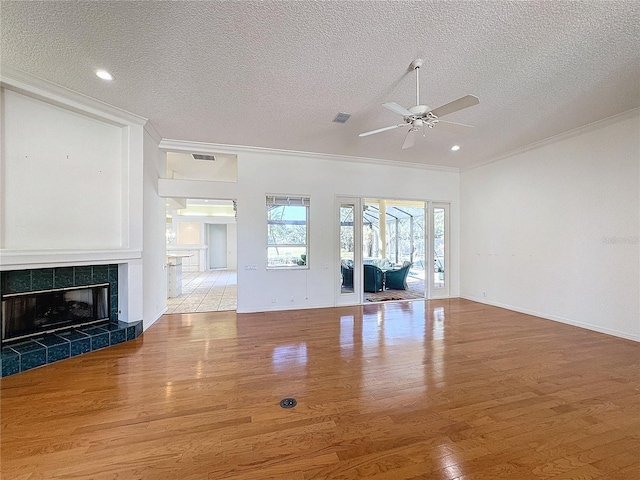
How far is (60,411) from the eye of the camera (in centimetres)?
216

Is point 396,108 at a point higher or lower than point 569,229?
higher

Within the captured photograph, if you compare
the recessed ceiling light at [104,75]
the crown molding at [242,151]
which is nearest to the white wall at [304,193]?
the crown molding at [242,151]

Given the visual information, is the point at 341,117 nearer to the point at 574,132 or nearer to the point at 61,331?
the point at 574,132

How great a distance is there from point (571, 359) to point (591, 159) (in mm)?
3089

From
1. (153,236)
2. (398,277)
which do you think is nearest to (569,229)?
(398,277)

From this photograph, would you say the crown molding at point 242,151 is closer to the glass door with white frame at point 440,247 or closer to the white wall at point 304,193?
the white wall at point 304,193

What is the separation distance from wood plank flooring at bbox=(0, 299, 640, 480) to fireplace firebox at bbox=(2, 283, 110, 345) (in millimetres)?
670

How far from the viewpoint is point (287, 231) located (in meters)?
5.45

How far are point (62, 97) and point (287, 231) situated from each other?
3630mm

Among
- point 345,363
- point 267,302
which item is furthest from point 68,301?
point 345,363

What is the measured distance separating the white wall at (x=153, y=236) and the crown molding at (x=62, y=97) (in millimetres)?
423

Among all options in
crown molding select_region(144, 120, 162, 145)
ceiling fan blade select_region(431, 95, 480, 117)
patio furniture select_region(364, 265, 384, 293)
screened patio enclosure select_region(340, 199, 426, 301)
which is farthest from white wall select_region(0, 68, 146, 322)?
patio furniture select_region(364, 265, 384, 293)

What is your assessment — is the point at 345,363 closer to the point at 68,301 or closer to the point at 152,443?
the point at 152,443

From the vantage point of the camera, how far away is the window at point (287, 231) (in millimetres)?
5367
